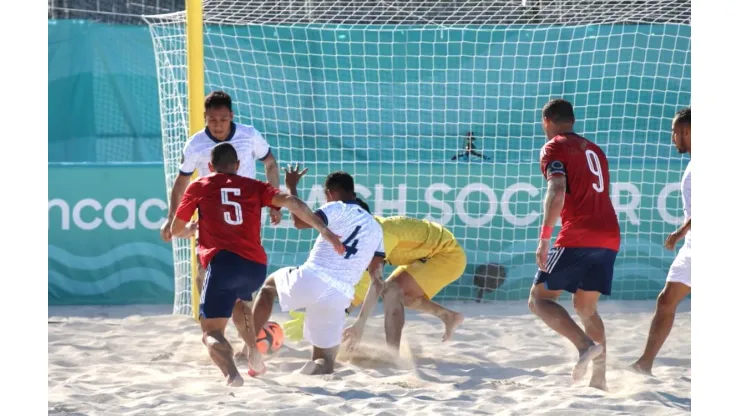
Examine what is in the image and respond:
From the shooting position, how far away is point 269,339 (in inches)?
Answer: 258

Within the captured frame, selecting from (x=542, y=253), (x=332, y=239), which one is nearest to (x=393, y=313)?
(x=332, y=239)

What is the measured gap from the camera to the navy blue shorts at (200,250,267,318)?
5715 millimetres

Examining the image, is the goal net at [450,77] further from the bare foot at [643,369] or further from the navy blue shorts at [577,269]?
the navy blue shorts at [577,269]

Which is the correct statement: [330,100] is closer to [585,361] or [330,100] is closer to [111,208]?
[111,208]

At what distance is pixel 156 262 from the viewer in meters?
9.39

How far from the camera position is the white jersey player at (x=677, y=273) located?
592cm

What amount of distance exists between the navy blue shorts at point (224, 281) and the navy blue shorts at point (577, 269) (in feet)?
5.42

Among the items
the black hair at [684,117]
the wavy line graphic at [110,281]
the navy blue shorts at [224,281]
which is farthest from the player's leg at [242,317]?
the wavy line graphic at [110,281]

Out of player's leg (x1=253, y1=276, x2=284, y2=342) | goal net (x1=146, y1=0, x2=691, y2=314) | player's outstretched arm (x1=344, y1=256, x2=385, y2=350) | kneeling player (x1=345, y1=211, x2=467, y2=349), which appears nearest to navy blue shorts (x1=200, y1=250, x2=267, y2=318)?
player's leg (x1=253, y1=276, x2=284, y2=342)

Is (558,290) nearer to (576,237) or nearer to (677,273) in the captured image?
(576,237)
